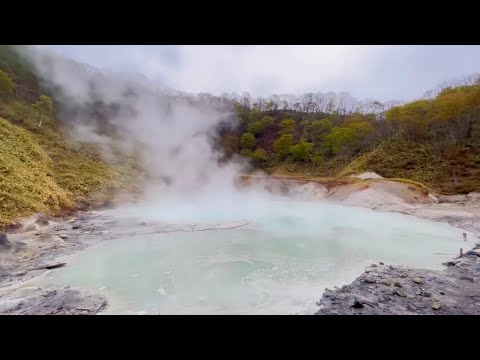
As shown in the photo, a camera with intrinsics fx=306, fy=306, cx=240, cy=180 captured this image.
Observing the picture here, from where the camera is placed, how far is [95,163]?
2333 centimetres

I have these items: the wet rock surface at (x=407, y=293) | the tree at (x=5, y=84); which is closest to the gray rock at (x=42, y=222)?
the wet rock surface at (x=407, y=293)

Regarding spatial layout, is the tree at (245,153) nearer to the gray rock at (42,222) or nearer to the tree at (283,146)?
the tree at (283,146)

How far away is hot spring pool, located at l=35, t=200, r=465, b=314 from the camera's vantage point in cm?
635

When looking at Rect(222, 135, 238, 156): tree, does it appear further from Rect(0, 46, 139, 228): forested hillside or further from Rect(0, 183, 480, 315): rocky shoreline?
Rect(0, 183, 480, 315): rocky shoreline

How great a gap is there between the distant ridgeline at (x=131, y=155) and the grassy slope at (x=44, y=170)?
61 millimetres

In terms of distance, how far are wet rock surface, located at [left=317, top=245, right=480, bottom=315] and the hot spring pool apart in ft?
1.47

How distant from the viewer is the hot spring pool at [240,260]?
6352mm

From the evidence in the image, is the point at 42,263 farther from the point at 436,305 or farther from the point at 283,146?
the point at 283,146

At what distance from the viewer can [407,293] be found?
662cm

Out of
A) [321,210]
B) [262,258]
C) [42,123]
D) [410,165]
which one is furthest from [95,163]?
[410,165]

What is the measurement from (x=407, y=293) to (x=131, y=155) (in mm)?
25591

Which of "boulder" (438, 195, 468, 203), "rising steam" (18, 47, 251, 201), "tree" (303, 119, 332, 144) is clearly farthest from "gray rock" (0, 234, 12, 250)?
"tree" (303, 119, 332, 144)

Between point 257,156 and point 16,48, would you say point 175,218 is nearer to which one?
point 257,156

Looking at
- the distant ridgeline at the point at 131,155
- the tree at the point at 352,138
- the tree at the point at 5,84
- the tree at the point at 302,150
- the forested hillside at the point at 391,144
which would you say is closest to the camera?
the distant ridgeline at the point at 131,155
